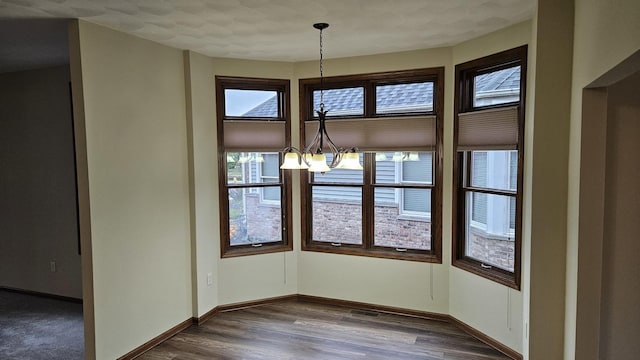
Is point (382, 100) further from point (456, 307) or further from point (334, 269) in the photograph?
point (456, 307)

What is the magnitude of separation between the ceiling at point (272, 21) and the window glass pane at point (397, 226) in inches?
63.4

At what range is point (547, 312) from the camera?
265 centimetres

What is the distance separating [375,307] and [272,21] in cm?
316

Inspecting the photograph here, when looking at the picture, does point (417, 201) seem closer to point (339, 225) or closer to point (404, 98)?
point (339, 225)

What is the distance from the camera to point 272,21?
317 cm

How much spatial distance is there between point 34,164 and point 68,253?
1.17m

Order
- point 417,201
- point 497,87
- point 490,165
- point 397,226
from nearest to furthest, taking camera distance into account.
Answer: point 497,87 < point 490,165 < point 417,201 < point 397,226

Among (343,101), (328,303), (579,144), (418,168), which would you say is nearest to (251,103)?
(343,101)

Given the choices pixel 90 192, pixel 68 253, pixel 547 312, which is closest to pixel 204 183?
pixel 90 192

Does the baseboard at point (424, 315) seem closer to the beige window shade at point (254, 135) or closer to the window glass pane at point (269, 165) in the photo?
the window glass pane at point (269, 165)

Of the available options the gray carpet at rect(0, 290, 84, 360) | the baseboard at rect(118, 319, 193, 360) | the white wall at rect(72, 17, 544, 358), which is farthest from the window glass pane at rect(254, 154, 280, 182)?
the gray carpet at rect(0, 290, 84, 360)

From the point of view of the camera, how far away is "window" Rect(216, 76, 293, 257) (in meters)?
4.50

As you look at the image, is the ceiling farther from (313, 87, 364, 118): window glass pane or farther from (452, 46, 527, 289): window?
(313, 87, 364, 118): window glass pane

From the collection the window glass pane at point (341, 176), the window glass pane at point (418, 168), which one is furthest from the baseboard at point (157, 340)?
the window glass pane at point (418, 168)
